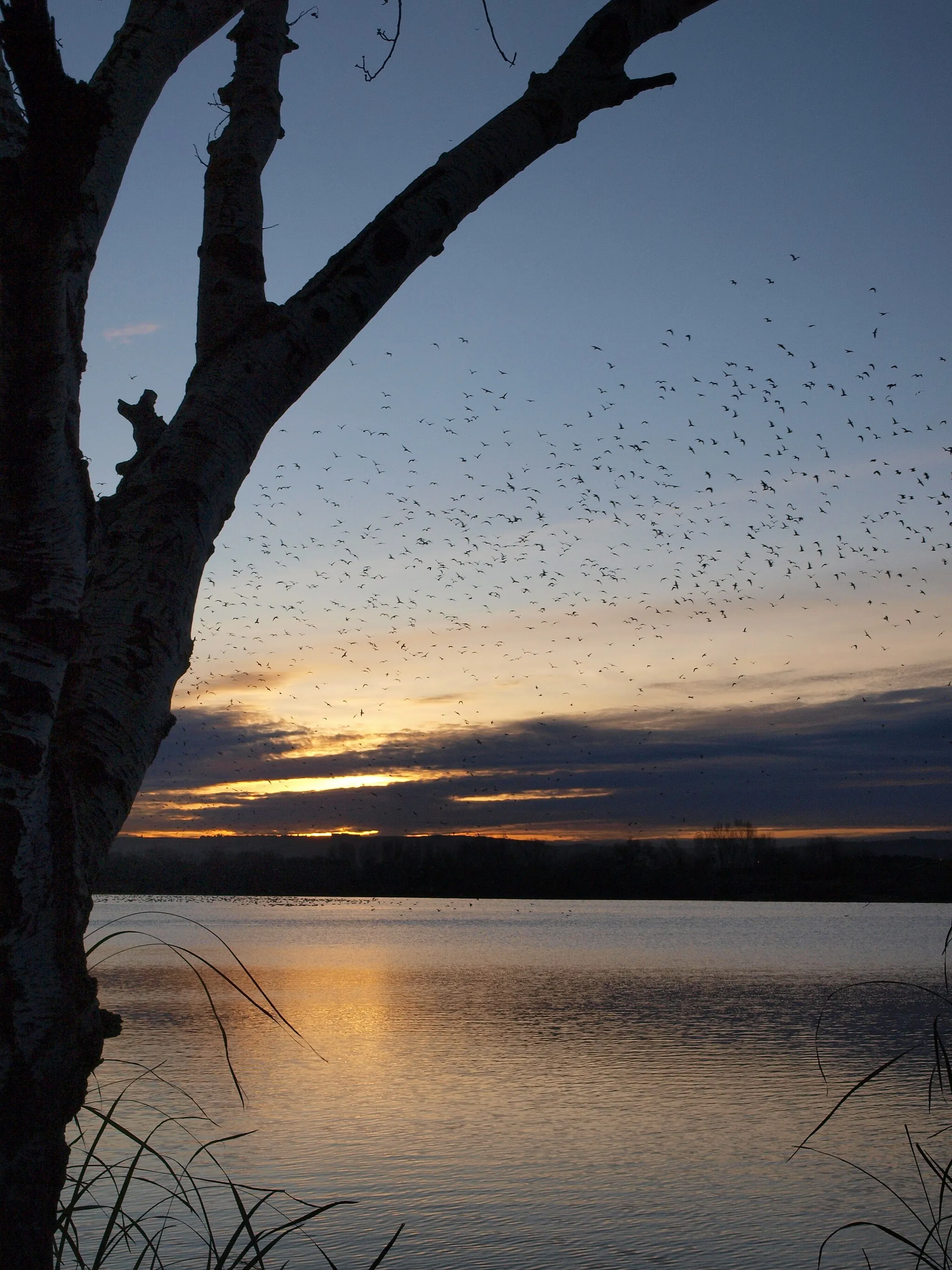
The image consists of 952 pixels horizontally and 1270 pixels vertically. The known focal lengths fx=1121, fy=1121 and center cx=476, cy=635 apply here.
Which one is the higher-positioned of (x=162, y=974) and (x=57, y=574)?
(x=57, y=574)

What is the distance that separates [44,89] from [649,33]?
2.25 metres

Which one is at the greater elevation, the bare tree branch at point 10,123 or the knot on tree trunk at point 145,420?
the bare tree branch at point 10,123

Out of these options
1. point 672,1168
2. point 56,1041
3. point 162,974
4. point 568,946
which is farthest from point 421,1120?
point 568,946

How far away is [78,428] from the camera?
230cm

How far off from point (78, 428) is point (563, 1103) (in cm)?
1490

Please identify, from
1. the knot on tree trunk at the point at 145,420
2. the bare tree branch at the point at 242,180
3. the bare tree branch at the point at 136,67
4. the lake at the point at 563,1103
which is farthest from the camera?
the lake at the point at 563,1103

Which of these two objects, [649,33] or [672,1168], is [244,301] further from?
[672,1168]

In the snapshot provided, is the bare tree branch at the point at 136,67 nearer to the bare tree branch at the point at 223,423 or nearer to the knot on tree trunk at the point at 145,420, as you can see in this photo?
the bare tree branch at the point at 223,423

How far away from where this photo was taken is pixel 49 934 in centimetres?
227

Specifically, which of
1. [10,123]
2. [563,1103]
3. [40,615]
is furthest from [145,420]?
[563,1103]

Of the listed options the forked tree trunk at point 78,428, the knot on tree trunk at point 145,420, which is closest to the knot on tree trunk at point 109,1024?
the forked tree trunk at point 78,428

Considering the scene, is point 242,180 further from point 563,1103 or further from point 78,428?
point 563,1103

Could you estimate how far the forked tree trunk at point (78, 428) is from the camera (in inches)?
78.3

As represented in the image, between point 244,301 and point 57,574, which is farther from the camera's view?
point 244,301
